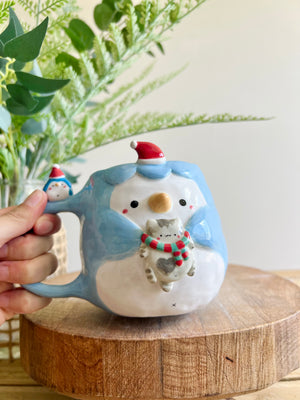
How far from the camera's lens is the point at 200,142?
115 cm

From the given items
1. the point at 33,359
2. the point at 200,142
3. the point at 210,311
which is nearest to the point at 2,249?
the point at 33,359

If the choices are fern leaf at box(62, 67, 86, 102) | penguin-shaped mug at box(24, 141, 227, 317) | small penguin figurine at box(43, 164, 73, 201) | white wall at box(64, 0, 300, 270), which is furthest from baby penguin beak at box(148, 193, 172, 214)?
white wall at box(64, 0, 300, 270)

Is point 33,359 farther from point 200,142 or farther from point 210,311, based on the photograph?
point 200,142

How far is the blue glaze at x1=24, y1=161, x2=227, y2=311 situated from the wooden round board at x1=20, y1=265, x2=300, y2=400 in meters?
0.05

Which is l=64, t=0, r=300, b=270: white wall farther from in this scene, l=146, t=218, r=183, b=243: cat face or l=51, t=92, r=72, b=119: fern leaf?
l=146, t=218, r=183, b=243: cat face

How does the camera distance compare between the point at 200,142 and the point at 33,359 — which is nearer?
the point at 33,359

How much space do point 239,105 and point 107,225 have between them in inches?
30.8

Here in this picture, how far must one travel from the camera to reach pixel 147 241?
1.47 ft

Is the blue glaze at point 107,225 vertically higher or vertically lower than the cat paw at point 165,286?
higher

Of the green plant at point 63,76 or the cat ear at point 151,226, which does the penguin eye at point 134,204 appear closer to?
the cat ear at point 151,226

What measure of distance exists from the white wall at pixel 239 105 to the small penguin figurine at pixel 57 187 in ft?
2.10

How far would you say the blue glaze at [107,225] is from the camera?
1.52 ft

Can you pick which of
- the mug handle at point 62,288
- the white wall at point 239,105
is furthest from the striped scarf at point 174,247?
the white wall at point 239,105

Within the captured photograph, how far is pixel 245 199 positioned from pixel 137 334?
0.79 meters
